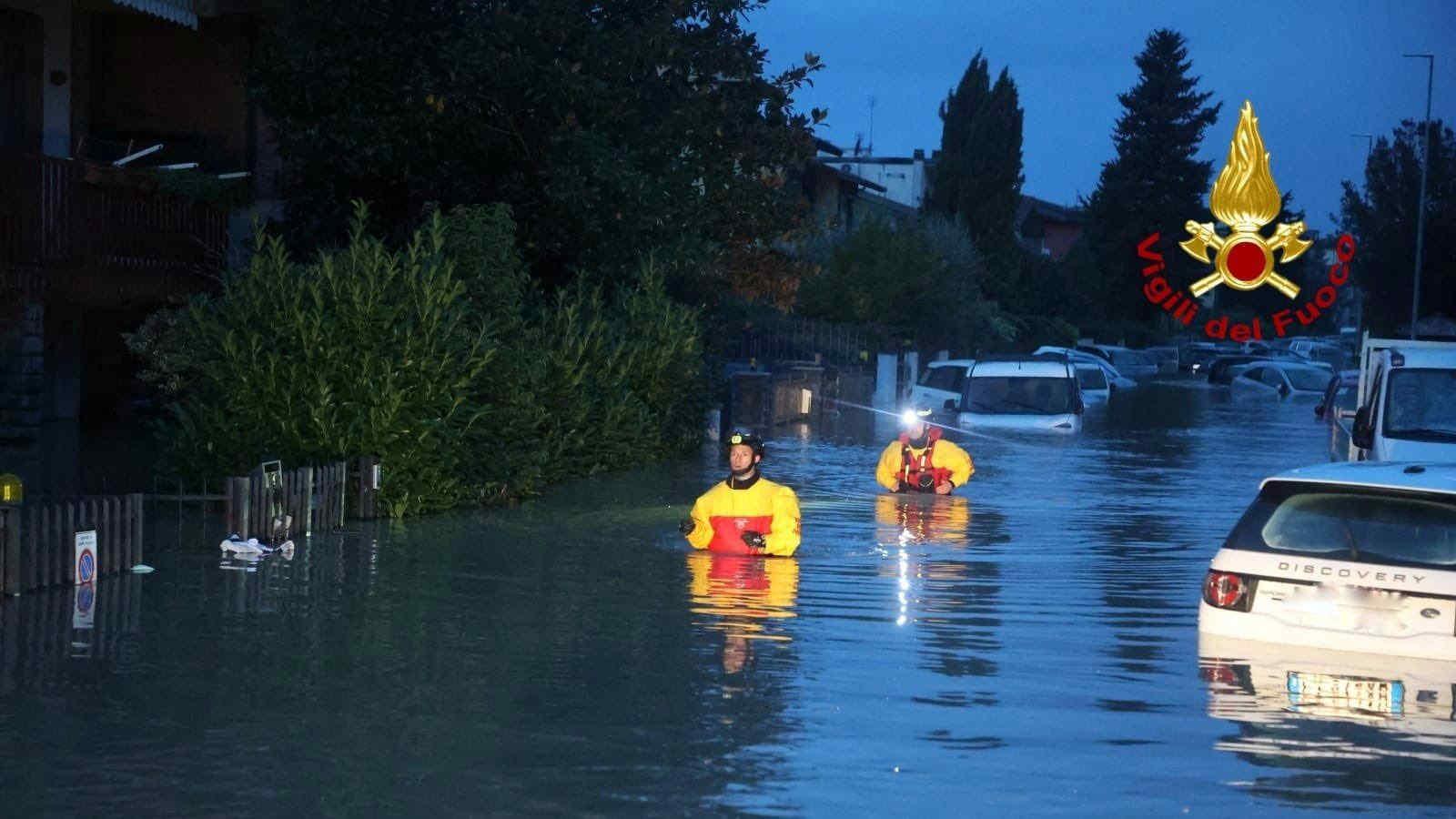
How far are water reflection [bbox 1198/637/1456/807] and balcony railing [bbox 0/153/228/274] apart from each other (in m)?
13.4

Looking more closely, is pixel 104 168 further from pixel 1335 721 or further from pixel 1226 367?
pixel 1226 367

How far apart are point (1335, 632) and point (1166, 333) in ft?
295

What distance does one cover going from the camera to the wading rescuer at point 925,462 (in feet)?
66.9

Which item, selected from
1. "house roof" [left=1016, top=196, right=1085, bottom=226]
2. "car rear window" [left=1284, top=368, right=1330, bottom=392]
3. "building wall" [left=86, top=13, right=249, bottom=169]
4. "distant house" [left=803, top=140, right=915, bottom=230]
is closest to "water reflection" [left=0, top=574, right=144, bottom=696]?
"building wall" [left=86, top=13, right=249, bottom=169]

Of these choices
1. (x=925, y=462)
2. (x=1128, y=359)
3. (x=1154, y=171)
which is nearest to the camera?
(x=925, y=462)

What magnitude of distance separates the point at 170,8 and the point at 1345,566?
54.3 feet

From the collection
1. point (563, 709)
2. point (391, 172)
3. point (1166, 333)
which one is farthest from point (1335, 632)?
point (1166, 333)

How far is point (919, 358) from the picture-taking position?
167 ft

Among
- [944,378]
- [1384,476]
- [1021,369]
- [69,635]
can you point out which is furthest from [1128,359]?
[69,635]

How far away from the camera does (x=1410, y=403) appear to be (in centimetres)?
1723

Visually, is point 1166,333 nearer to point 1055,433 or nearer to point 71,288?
point 1055,433

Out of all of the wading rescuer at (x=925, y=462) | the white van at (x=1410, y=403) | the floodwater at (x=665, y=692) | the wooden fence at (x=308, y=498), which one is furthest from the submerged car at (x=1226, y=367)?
the wooden fence at (x=308, y=498)

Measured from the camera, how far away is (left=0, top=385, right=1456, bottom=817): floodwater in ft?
24.7

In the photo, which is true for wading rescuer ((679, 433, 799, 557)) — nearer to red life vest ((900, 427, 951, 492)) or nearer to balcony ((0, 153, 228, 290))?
red life vest ((900, 427, 951, 492))
